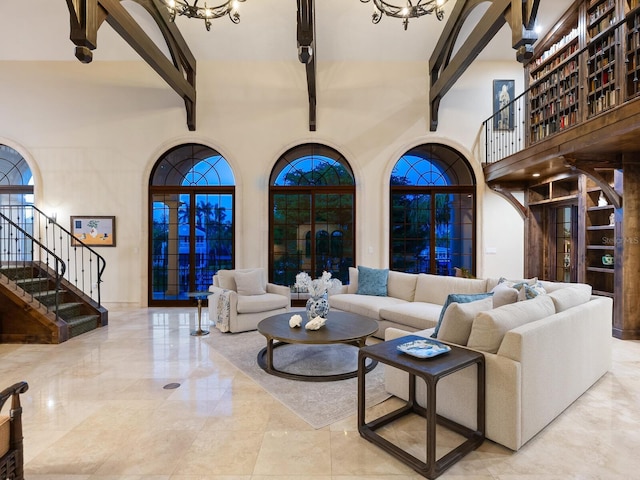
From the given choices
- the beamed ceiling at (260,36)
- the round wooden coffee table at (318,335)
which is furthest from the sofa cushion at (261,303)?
the beamed ceiling at (260,36)

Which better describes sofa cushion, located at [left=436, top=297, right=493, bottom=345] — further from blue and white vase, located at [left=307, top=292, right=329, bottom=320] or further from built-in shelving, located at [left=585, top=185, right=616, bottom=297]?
built-in shelving, located at [left=585, top=185, right=616, bottom=297]

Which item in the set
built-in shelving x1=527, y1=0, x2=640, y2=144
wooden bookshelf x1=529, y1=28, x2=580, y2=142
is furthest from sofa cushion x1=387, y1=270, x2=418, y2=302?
wooden bookshelf x1=529, y1=28, x2=580, y2=142

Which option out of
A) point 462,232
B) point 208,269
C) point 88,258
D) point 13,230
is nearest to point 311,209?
point 208,269

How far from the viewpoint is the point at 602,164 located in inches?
179

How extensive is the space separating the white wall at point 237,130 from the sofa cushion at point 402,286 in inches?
57.6

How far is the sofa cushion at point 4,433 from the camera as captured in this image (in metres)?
1.55

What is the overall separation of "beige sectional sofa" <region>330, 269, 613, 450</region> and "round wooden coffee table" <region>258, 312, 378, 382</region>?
0.51 meters

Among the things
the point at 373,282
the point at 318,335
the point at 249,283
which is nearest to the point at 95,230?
the point at 249,283

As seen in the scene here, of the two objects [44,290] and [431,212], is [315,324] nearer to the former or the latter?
[431,212]

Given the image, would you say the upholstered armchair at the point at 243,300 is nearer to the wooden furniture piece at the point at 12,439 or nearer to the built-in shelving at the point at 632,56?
the wooden furniture piece at the point at 12,439

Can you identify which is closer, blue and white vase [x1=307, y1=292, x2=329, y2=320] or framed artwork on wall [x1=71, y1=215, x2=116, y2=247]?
blue and white vase [x1=307, y1=292, x2=329, y2=320]

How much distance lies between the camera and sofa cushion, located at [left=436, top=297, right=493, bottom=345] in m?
2.35

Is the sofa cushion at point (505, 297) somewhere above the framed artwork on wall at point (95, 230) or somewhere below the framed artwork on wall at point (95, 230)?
below

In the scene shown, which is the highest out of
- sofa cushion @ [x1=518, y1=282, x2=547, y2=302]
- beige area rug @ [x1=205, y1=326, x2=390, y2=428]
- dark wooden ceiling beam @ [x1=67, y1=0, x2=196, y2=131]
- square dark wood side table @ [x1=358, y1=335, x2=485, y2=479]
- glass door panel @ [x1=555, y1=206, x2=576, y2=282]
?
dark wooden ceiling beam @ [x1=67, y1=0, x2=196, y2=131]
